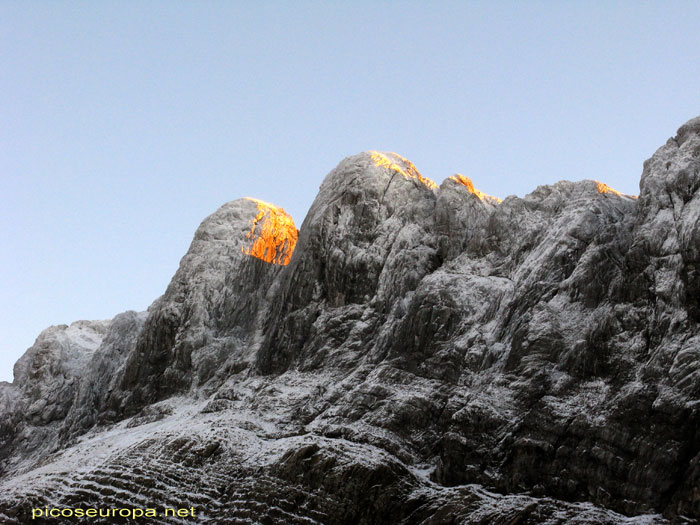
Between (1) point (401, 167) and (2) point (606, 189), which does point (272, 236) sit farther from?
(2) point (606, 189)

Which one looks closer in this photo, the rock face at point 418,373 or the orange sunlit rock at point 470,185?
the rock face at point 418,373

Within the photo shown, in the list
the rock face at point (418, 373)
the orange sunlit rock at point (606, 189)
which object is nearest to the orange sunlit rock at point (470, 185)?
the rock face at point (418, 373)

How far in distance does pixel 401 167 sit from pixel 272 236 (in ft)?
34.6

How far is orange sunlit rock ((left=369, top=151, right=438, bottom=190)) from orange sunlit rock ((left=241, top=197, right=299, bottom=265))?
8.43 m

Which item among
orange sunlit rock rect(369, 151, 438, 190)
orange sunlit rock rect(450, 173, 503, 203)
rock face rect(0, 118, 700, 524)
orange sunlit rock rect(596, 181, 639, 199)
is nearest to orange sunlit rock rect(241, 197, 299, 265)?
rock face rect(0, 118, 700, 524)

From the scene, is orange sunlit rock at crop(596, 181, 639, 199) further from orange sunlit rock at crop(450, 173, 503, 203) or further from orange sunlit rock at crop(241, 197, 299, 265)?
orange sunlit rock at crop(241, 197, 299, 265)

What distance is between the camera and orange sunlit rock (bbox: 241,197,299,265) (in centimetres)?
5356

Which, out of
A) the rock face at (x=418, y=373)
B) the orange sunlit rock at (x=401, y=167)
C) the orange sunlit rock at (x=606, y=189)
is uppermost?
the orange sunlit rock at (x=401, y=167)

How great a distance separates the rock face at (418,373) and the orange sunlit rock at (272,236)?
0.75m

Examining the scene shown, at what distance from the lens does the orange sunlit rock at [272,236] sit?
53562 mm

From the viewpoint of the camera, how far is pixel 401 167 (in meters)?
51.7

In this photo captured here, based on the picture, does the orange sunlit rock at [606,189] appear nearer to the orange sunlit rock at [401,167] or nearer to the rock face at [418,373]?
the rock face at [418,373]

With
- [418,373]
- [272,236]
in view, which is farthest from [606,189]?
[272,236]

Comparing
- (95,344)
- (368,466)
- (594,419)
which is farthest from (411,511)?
(95,344)
